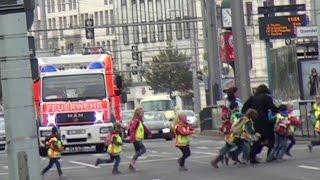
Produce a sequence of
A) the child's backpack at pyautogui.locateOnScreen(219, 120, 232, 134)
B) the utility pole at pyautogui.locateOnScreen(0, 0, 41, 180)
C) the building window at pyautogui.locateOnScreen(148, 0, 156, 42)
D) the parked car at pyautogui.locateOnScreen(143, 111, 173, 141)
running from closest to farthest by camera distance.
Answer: the utility pole at pyautogui.locateOnScreen(0, 0, 41, 180)
the child's backpack at pyautogui.locateOnScreen(219, 120, 232, 134)
the parked car at pyautogui.locateOnScreen(143, 111, 173, 141)
the building window at pyautogui.locateOnScreen(148, 0, 156, 42)

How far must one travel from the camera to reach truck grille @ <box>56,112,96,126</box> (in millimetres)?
32531

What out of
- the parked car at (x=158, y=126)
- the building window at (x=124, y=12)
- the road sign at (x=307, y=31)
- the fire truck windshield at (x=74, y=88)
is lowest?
the parked car at (x=158, y=126)

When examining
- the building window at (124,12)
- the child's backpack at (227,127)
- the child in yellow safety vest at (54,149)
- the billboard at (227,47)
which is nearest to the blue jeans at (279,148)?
the child's backpack at (227,127)

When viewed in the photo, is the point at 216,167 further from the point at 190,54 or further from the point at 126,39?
the point at 126,39

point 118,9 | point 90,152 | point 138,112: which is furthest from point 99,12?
point 138,112

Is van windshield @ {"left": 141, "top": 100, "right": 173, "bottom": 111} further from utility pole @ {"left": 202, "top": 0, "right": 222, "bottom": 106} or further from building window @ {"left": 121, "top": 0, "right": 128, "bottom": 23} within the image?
building window @ {"left": 121, "top": 0, "right": 128, "bottom": 23}

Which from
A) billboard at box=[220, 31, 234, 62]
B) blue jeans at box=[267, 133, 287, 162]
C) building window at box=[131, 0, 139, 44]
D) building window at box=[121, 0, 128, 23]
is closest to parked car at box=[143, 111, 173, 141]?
billboard at box=[220, 31, 234, 62]

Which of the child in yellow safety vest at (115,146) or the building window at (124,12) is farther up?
the building window at (124,12)

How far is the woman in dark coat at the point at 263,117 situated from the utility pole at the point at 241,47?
55.9 feet

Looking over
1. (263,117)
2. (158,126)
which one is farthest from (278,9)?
(263,117)

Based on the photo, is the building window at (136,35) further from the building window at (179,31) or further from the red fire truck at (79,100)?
the red fire truck at (79,100)

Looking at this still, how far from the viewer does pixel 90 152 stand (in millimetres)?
35375

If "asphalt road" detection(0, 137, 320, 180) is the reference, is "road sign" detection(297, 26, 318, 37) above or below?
above

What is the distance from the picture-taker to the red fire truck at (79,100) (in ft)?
106
